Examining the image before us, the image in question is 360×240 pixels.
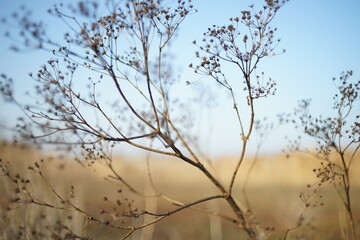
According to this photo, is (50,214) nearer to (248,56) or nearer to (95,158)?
(95,158)

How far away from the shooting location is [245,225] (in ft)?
11.2

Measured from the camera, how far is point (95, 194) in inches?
771

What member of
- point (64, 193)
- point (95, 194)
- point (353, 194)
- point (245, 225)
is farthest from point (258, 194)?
point (245, 225)

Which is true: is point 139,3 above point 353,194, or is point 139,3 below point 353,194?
above

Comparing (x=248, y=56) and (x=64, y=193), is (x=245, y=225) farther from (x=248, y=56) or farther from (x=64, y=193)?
(x=64, y=193)

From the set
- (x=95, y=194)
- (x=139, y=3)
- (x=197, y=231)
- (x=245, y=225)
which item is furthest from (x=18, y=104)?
(x=95, y=194)

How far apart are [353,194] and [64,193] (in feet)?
65.6

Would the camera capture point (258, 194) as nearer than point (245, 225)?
No

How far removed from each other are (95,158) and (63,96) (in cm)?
89

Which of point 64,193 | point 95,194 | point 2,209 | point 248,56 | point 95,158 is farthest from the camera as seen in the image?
point 95,194

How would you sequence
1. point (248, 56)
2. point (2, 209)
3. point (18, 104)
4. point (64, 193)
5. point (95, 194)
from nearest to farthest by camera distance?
point (18, 104) < point (248, 56) < point (2, 209) < point (64, 193) < point (95, 194)

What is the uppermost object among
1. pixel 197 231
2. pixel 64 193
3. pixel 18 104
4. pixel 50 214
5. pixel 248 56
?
pixel 248 56

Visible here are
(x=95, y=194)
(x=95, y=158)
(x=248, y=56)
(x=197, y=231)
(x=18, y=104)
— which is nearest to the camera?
(x=18, y=104)

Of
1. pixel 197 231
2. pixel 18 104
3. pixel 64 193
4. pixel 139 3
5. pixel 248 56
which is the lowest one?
pixel 197 231
